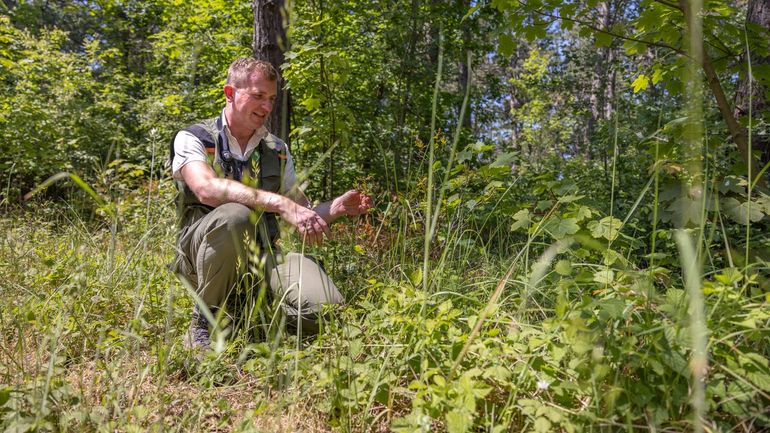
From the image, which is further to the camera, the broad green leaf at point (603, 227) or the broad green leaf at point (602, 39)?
the broad green leaf at point (602, 39)

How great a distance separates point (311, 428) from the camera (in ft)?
A: 4.57

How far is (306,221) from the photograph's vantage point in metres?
1.75

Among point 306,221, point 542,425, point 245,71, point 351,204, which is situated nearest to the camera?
point 542,425

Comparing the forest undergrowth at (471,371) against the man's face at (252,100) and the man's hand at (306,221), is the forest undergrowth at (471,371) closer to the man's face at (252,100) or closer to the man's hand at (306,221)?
the man's hand at (306,221)

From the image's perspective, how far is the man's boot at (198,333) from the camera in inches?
75.4

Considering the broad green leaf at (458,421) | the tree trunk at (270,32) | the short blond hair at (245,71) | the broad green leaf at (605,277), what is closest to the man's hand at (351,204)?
the short blond hair at (245,71)

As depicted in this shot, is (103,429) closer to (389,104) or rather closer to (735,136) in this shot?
(735,136)

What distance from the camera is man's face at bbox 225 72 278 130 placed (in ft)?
7.45

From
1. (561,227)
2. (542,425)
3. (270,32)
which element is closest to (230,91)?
(270,32)

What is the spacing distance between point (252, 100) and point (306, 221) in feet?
2.72

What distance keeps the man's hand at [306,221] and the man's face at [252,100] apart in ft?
2.22

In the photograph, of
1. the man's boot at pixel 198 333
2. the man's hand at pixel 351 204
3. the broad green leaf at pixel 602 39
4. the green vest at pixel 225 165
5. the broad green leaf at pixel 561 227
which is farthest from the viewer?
→ the broad green leaf at pixel 602 39

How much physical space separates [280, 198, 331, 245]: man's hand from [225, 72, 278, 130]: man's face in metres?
0.68

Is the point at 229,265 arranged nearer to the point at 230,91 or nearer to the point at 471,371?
the point at 230,91
